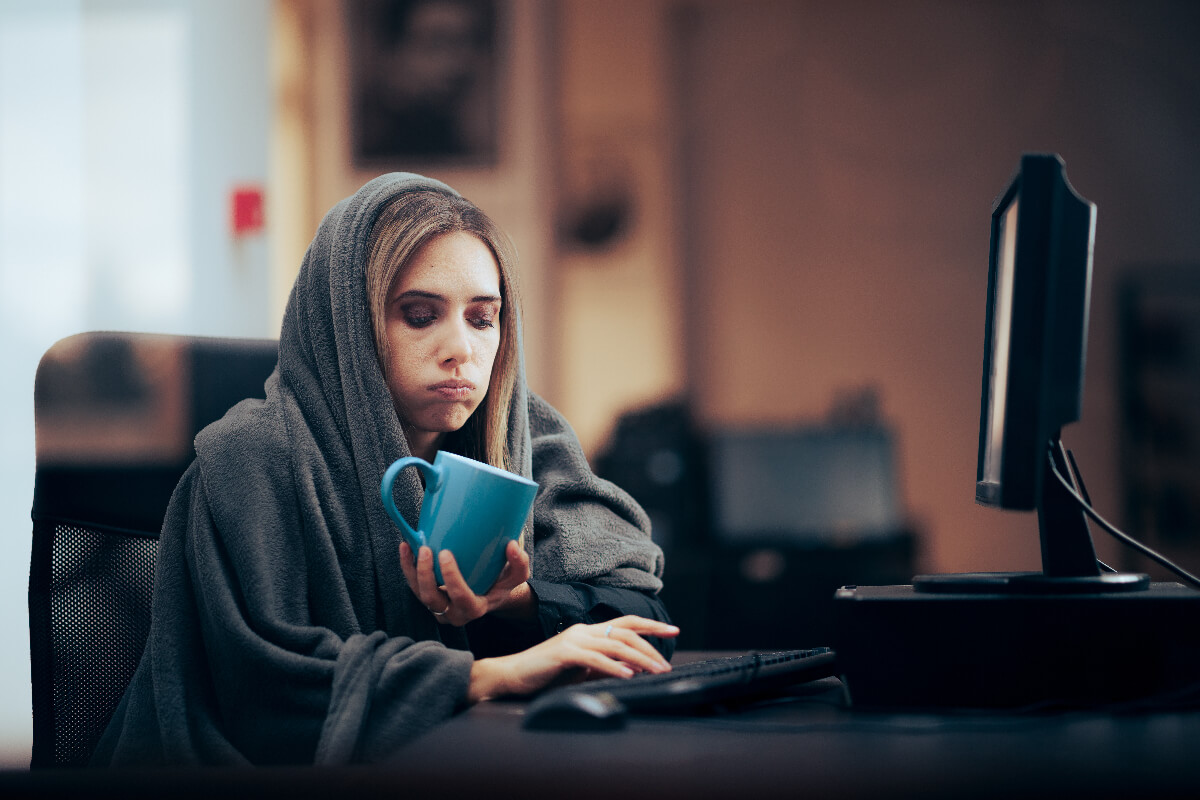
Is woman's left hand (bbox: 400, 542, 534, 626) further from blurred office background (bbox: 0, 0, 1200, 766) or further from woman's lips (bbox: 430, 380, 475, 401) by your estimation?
blurred office background (bbox: 0, 0, 1200, 766)

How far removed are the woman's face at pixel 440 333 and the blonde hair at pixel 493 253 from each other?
0.03 feet

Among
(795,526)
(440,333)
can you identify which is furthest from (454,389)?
(795,526)

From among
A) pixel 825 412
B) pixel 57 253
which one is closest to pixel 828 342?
pixel 825 412

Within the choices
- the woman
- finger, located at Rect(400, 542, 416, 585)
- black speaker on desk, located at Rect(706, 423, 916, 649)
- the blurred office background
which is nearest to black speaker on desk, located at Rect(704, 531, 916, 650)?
black speaker on desk, located at Rect(706, 423, 916, 649)

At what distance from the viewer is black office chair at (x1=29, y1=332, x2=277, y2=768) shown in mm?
1023

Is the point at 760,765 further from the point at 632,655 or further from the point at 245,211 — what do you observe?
the point at 245,211

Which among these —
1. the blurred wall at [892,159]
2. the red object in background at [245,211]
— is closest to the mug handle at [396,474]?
the red object in background at [245,211]

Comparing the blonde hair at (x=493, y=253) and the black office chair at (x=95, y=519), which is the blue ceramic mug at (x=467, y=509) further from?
the black office chair at (x=95, y=519)

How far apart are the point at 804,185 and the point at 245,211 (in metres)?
1.90

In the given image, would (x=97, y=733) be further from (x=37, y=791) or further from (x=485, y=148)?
(x=485, y=148)

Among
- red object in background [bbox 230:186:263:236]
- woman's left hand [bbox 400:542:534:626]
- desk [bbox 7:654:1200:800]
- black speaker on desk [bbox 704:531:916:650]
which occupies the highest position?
red object in background [bbox 230:186:263:236]

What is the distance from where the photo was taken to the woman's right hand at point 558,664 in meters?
0.72

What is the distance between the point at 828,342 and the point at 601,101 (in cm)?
117

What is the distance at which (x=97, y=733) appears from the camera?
3.35 feet
